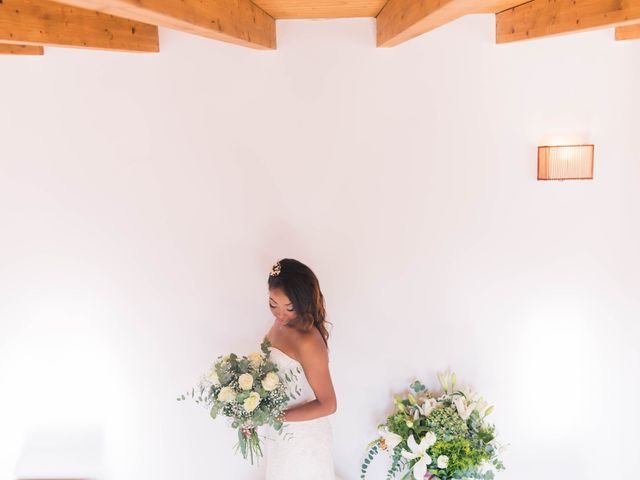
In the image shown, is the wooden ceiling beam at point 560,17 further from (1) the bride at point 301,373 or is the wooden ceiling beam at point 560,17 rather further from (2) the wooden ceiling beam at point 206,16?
(1) the bride at point 301,373

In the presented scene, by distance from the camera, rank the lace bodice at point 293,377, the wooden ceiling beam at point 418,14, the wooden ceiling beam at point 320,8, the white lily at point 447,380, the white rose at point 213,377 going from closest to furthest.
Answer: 1. the wooden ceiling beam at point 418,14
2. the wooden ceiling beam at point 320,8
3. the white rose at point 213,377
4. the lace bodice at point 293,377
5. the white lily at point 447,380

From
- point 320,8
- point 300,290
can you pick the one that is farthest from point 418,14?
point 300,290

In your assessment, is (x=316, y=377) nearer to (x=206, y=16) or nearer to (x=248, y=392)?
(x=248, y=392)

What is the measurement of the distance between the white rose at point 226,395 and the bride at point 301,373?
0.31 metres

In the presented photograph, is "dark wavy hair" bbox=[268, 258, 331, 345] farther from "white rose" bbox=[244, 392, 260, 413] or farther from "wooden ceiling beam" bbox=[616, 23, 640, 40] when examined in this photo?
"wooden ceiling beam" bbox=[616, 23, 640, 40]

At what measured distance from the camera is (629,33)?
301 centimetres

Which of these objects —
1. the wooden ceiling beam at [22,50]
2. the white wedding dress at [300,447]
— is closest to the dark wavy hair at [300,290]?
the white wedding dress at [300,447]

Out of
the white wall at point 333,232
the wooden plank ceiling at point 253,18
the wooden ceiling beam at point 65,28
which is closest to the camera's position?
the wooden plank ceiling at point 253,18

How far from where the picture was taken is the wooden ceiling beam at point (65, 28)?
228 centimetres

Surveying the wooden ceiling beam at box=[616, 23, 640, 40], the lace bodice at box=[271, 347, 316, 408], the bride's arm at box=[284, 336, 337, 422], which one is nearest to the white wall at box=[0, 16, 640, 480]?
the wooden ceiling beam at box=[616, 23, 640, 40]

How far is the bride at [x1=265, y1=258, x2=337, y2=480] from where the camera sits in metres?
2.82

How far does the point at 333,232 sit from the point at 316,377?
0.90 m

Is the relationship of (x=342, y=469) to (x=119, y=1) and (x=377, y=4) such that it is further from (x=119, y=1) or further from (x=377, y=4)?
(x=119, y=1)

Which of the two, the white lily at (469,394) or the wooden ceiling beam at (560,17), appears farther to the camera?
the white lily at (469,394)
